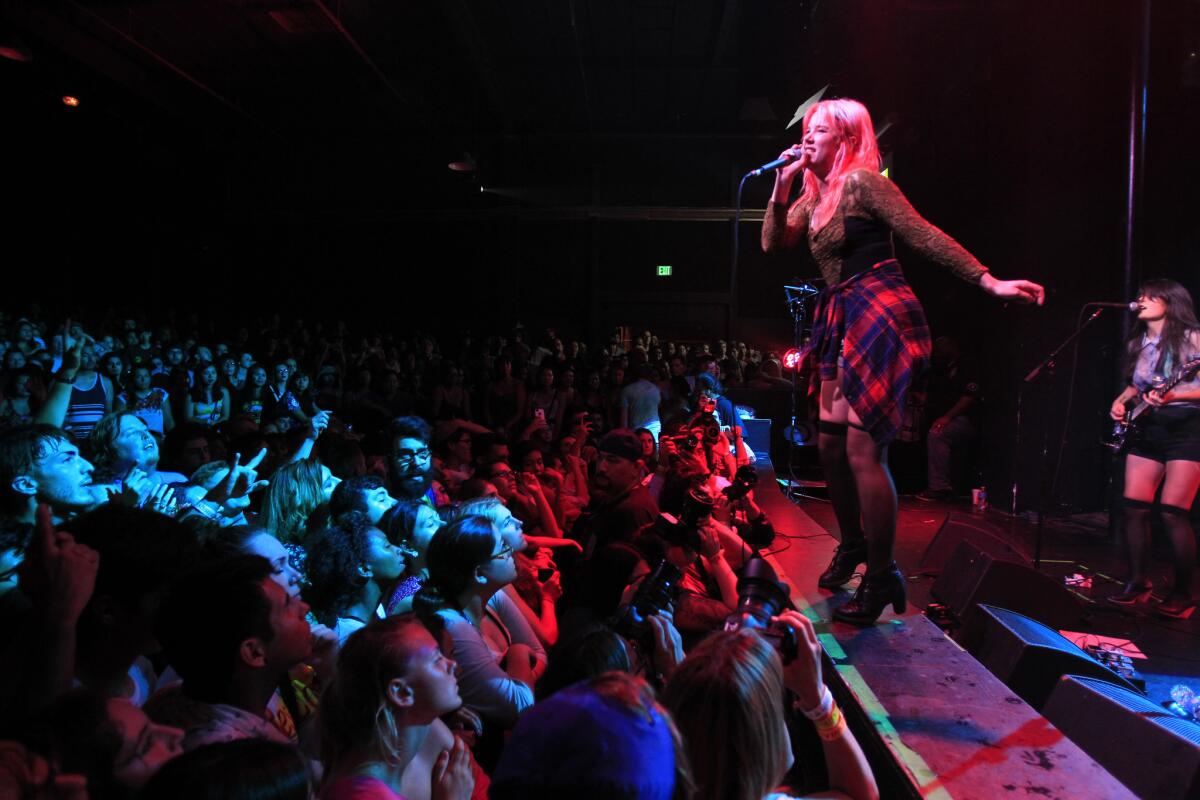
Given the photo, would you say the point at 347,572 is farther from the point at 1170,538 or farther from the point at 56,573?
the point at 1170,538

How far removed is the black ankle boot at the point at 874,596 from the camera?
7.61 feet

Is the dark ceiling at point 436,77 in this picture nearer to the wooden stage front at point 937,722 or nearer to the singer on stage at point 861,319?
the singer on stage at point 861,319

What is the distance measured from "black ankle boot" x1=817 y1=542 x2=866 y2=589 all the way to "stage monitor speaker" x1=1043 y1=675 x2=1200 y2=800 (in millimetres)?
750

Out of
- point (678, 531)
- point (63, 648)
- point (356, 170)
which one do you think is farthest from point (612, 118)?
point (63, 648)

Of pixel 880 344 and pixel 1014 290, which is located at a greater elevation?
pixel 1014 290

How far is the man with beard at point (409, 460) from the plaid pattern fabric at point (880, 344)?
2220 mm

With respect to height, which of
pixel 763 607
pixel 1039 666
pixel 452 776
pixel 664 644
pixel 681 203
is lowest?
pixel 1039 666

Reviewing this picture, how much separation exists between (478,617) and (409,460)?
4.38ft

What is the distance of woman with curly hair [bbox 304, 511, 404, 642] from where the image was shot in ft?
8.23

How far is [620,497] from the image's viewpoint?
3.74 m

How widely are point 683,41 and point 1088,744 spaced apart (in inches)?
417

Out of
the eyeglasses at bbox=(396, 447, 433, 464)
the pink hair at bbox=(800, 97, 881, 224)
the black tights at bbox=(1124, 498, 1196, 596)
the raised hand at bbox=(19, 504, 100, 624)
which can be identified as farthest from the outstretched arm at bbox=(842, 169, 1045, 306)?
the black tights at bbox=(1124, 498, 1196, 596)

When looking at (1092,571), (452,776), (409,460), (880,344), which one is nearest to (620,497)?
(409,460)

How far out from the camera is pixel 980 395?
838 cm
